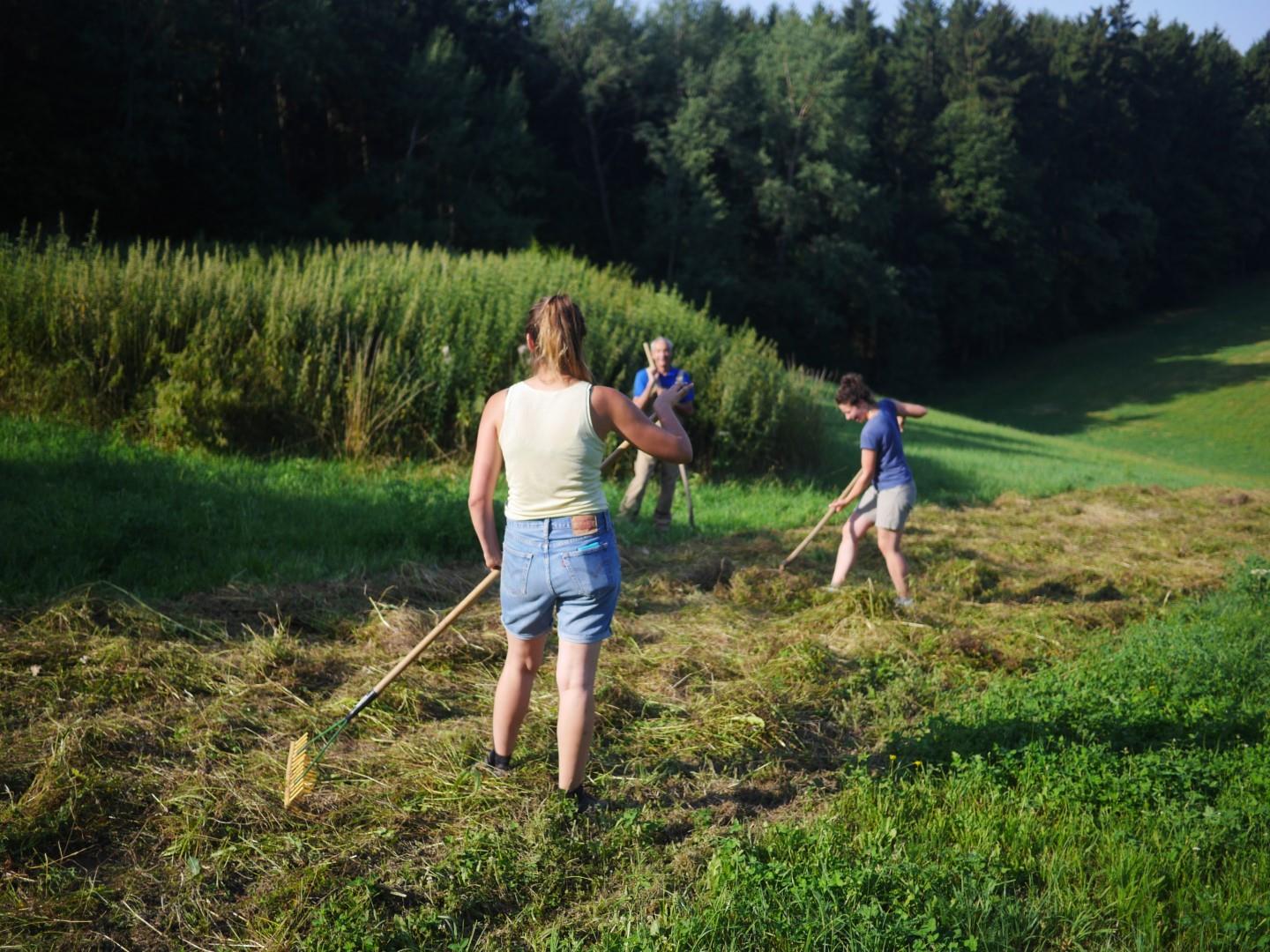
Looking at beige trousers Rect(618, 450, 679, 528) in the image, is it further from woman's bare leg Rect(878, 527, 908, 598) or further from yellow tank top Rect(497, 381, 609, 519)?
yellow tank top Rect(497, 381, 609, 519)

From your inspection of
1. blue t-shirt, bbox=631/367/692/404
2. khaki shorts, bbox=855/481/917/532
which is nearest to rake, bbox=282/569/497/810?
khaki shorts, bbox=855/481/917/532

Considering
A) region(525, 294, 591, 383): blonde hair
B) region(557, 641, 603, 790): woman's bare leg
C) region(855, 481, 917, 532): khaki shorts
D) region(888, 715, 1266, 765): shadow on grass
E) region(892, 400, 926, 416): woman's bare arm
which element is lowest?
region(888, 715, 1266, 765): shadow on grass

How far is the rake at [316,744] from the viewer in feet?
13.9

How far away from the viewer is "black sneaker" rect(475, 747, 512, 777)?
14.9 feet

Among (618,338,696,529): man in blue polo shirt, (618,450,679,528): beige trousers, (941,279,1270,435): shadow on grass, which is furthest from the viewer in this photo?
(941,279,1270,435): shadow on grass

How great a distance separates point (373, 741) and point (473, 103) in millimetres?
39929

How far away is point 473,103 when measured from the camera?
4088 centimetres

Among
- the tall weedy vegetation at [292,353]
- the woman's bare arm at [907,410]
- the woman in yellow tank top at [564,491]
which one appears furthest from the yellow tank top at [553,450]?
the tall weedy vegetation at [292,353]

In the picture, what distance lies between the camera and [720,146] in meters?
46.5

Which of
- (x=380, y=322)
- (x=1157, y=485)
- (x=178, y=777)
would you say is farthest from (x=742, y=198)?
(x=178, y=777)

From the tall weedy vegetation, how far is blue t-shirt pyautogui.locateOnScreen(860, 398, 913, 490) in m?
6.29

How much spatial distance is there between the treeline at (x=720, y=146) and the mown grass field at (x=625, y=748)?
21.3 m

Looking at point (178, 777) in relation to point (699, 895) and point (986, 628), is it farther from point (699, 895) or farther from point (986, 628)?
point (986, 628)

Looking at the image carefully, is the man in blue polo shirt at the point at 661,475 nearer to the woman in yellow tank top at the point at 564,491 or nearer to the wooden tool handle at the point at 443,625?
the wooden tool handle at the point at 443,625
